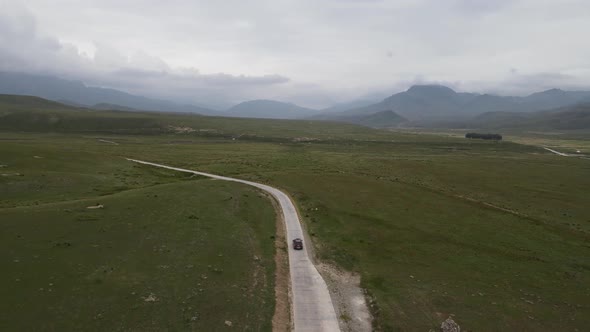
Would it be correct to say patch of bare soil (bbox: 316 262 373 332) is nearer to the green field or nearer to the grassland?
the green field

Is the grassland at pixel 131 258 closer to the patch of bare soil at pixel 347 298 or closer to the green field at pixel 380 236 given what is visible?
the green field at pixel 380 236

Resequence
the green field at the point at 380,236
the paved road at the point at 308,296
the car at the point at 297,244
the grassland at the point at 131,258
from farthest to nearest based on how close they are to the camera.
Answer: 1. the car at the point at 297,244
2. the green field at the point at 380,236
3. the paved road at the point at 308,296
4. the grassland at the point at 131,258

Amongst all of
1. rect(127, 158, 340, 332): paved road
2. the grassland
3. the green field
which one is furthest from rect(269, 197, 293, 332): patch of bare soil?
the green field

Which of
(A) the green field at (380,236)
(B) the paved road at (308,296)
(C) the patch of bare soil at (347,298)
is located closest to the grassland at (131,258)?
(A) the green field at (380,236)

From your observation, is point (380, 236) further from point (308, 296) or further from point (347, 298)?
point (308, 296)

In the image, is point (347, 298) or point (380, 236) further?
point (380, 236)

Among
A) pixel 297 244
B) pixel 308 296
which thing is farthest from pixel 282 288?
pixel 297 244

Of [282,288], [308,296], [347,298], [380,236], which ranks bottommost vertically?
[347,298]
